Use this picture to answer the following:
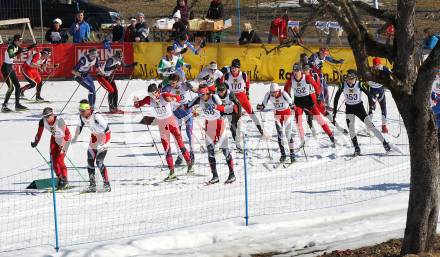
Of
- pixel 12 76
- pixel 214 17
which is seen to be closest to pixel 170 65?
pixel 12 76

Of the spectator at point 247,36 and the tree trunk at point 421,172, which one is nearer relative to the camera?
the tree trunk at point 421,172

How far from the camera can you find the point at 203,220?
48.2 feet

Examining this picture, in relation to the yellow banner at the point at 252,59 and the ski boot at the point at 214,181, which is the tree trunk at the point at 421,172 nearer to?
the ski boot at the point at 214,181

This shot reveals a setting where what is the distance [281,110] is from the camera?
1917cm

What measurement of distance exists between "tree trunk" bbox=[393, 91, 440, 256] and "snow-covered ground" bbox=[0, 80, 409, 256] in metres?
1.82

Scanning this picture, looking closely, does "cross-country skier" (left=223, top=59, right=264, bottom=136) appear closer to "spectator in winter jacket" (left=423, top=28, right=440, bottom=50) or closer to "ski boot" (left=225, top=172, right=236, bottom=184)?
"ski boot" (left=225, top=172, right=236, bottom=184)

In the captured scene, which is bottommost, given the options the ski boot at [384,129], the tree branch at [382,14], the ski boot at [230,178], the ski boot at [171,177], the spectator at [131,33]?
the ski boot at [171,177]

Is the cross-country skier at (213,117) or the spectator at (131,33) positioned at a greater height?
the spectator at (131,33)

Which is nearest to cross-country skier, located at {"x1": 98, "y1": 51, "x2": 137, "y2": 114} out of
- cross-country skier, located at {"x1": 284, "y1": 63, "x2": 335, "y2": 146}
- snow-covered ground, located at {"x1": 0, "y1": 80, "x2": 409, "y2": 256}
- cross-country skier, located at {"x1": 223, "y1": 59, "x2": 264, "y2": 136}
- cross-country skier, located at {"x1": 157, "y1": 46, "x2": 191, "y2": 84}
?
cross-country skier, located at {"x1": 157, "y1": 46, "x2": 191, "y2": 84}

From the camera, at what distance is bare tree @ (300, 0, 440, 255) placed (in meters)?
10.6

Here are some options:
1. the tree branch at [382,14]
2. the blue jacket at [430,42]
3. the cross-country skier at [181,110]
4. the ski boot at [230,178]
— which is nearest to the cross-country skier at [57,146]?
the cross-country skier at [181,110]

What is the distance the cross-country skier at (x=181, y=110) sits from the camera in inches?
738

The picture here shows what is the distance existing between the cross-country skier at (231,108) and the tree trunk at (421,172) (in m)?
7.78

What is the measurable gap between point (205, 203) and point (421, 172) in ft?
17.8
